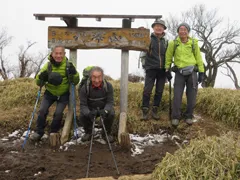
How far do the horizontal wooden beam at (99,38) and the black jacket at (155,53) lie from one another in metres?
0.36

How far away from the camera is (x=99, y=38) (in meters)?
5.82

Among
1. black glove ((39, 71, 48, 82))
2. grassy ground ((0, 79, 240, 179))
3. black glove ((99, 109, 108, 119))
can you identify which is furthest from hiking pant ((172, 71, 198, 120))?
black glove ((39, 71, 48, 82))

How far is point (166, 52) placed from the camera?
605 centimetres

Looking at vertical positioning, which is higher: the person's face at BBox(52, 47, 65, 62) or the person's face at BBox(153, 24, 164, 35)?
the person's face at BBox(153, 24, 164, 35)

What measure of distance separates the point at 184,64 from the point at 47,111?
3181 millimetres

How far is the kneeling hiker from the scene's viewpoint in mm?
5250

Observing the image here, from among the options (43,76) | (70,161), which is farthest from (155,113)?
(43,76)

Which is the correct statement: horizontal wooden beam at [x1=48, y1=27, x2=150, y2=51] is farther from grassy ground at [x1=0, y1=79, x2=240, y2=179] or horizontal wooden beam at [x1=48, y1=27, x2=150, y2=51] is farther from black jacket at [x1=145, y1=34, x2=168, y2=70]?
grassy ground at [x1=0, y1=79, x2=240, y2=179]

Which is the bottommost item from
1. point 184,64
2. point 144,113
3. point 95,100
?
point 144,113

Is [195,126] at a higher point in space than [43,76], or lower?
lower

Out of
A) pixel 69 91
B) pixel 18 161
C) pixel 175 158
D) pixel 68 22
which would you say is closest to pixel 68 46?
pixel 68 22

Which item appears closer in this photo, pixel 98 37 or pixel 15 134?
pixel 98 37

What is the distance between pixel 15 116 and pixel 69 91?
1.85 metres

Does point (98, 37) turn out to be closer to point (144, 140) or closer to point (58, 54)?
point (58, 54)
